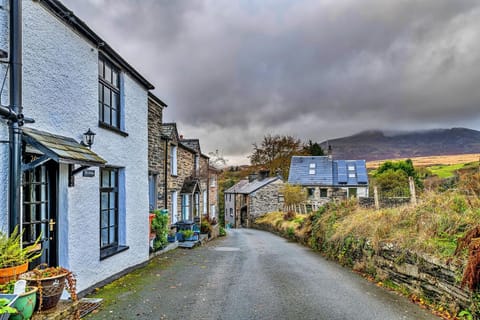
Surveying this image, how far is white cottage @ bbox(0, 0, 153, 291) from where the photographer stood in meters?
5.29

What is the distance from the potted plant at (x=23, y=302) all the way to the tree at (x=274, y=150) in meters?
46.5

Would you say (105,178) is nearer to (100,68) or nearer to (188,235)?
(100,68)

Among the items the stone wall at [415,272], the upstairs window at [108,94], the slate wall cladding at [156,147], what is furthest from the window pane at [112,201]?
the stone wall at [415,272]

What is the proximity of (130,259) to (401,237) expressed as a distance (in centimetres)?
702

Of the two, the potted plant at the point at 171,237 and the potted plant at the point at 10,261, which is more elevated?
the potted plant at the point at 10,261

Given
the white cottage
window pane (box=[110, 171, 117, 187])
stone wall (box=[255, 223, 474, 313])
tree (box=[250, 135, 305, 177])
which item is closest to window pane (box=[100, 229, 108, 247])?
the white cottage

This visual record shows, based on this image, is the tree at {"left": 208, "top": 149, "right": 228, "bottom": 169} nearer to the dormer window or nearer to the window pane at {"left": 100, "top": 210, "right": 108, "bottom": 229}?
the dormer window

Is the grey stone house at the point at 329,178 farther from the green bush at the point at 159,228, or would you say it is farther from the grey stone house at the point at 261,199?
the green bush at the point at 159,228

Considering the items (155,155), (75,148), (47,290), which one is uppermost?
(155,155)

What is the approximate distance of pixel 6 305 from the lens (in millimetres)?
3338

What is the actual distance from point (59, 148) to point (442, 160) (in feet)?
90.3

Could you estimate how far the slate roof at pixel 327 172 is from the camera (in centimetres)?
4128

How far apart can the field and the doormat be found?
14.7 meters

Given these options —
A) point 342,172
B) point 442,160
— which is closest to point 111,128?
point 442,160
